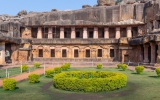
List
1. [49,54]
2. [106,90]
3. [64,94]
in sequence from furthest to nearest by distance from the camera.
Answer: [49,54]
[106,90]
[64,94]

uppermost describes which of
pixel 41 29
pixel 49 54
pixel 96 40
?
pixel 41 29

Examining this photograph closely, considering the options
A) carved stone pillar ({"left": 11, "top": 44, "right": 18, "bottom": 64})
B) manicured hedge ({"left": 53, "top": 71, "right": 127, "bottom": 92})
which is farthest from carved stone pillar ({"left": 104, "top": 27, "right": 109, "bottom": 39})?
manicured hedge ({"left": 53, "top": 71, "right": 127, "bottom": 92})

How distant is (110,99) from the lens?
8.24 m

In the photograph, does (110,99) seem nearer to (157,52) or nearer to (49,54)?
(157,52)

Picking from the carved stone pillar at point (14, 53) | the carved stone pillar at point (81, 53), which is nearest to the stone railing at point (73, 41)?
the carved stone pillar at point (81, 53)

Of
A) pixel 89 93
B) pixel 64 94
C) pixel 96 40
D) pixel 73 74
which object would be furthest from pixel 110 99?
pixel 96 40

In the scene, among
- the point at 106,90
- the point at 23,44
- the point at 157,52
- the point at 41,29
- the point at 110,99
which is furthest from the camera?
the point at 41,29

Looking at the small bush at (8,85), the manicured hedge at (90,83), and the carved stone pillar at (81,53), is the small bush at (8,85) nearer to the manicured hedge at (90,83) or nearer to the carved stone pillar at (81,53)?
the manicured hedge at (90,83)

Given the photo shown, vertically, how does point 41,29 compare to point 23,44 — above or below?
above

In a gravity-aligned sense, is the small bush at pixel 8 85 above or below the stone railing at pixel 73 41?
below

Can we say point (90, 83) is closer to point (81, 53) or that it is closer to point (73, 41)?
point (73, 41)

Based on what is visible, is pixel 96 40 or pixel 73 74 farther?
pixel 96 40

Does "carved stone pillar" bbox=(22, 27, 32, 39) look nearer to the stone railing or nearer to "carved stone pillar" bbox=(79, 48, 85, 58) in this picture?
the stone railing

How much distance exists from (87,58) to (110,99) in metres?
22.4
